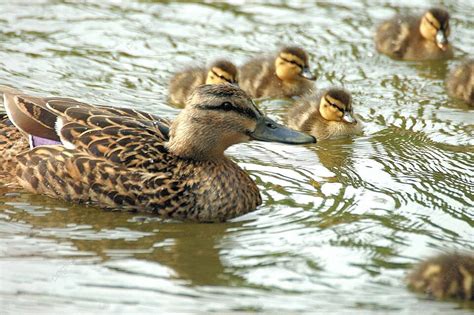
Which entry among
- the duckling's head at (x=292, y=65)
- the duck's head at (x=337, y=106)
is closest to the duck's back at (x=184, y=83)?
the duckling's head at (x=292, y=65)

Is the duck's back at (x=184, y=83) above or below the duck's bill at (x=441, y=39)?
below

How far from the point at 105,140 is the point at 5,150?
0.54 meters

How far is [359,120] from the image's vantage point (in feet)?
21.0

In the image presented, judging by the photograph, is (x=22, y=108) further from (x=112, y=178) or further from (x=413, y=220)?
(x=413, y=220)

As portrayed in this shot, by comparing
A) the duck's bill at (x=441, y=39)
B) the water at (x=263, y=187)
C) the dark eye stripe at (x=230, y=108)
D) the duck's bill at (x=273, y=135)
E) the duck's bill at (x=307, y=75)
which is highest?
the duck's bill at (x=441, y=39)

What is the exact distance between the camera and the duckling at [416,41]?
7.55m

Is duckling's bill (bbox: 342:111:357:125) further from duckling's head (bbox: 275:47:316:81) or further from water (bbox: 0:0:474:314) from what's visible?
duckling's head (bbox: 275:47:316:81)

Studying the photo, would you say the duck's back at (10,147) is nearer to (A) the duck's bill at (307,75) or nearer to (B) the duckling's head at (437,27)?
(A) the duck's bill at (307,75)

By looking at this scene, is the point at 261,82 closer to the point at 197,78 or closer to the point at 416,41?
the point at 197,78

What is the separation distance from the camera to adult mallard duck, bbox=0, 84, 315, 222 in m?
4.96

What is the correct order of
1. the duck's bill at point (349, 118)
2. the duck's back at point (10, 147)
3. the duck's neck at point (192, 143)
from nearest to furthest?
the duck's neck at point (192, 143), the duck's back at point (10, 147), the duck's bill at point (349, 118)

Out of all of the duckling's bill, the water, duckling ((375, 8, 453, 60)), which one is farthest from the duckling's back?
duckling ((375, 8, 453, 60))

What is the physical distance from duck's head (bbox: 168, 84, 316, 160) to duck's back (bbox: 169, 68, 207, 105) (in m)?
1.58

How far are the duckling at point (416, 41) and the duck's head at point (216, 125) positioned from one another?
2653 millimetres
